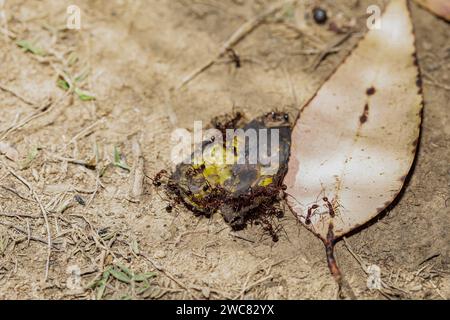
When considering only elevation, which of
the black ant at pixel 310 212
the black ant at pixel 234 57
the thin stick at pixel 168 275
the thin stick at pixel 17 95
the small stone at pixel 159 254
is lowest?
the thin stick at pixel 168 275

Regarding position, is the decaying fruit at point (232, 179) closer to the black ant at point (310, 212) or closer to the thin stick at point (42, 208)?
the black ant at point (310, 212)

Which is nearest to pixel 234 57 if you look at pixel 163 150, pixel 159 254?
pixel 163 150

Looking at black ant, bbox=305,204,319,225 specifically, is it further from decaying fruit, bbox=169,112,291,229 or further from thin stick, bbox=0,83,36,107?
thin stick, bbox=0,83,36,107

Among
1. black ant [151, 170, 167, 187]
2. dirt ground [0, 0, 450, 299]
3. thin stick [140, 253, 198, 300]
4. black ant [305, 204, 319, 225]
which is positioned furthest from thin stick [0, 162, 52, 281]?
black ant [305, 204, 319, 225]

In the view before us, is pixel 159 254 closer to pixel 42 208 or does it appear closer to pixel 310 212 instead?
pixel 42 208

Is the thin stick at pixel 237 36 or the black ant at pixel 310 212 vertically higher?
the thin stick at pixel 237 36

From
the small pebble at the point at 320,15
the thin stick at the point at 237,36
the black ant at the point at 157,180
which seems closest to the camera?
the black ant at the point at 157,180

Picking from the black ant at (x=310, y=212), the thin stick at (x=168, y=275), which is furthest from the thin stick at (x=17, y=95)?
the black ant at (x=310, y=212)
